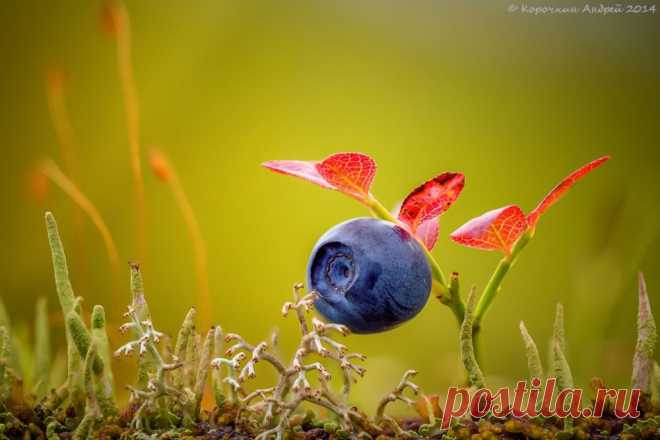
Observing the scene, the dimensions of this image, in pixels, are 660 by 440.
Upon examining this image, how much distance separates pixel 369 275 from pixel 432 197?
68mm

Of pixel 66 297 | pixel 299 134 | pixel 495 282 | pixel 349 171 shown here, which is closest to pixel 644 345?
pixel 495 282

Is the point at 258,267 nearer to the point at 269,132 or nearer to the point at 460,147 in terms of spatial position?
the point at 269,132

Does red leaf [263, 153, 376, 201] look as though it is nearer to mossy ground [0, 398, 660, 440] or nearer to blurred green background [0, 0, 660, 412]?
mossy ground [0, 398, 660, 440]

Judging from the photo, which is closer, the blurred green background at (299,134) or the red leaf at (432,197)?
the red leaf at (432,197)

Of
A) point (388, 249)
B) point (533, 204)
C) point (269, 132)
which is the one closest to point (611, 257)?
point (533, 204)

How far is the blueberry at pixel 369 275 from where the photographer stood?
0.44m

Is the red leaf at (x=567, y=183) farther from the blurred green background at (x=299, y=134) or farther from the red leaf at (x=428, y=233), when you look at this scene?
the blurred green background at (x=299, y=134)

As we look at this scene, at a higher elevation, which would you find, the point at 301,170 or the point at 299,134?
the point at 299,134

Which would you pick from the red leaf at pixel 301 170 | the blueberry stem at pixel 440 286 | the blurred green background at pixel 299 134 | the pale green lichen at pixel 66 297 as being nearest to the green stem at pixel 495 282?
the blueberry stem at pixel 440 286

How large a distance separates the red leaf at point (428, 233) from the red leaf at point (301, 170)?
0.09 meters

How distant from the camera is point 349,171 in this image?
433 mm

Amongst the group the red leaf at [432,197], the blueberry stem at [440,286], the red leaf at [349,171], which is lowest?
the blueberry stem at [440,286]

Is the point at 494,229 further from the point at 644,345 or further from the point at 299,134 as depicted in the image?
the point at 299,134

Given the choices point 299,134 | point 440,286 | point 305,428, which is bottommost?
point 305,428
